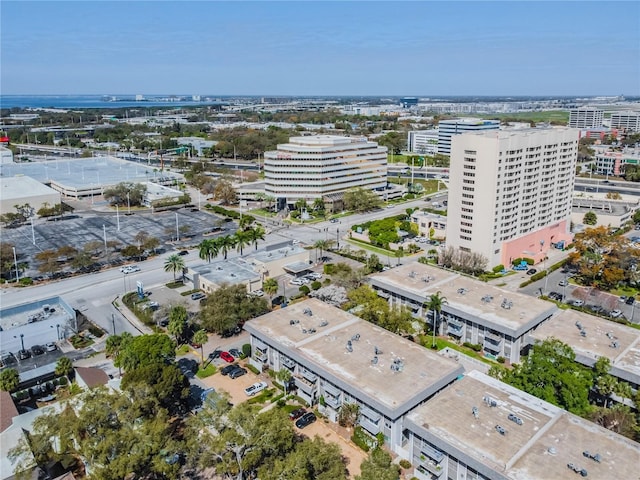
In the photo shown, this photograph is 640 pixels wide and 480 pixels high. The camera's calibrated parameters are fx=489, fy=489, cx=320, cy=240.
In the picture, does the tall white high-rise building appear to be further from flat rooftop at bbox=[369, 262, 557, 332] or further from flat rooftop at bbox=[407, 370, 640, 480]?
flat rooftop at bbox=[407, 370, 640, 480]

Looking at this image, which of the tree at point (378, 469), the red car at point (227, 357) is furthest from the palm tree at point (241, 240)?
the tree at point (378, 469)

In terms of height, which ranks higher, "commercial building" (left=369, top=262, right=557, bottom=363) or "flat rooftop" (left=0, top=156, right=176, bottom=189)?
"flat rooftop" (left=0, top=156, right=176, bottom=189)

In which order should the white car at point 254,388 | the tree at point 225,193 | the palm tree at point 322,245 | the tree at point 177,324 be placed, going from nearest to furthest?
the white car at point 254,388 < the tree at point 177,324 < the palm tree at point 322,245 < the tree at point 225,193

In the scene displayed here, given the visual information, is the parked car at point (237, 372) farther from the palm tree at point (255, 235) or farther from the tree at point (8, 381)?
the palm tree at point (255, 235)

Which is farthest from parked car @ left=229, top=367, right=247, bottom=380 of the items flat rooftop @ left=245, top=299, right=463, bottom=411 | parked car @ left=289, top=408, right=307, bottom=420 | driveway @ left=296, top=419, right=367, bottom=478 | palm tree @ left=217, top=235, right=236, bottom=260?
palm tree @ left=217, top=235, right=236, bottom=260

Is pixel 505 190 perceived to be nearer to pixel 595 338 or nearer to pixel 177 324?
pixel 595 338

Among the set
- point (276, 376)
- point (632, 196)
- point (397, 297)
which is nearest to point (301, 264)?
point (397, 297)
